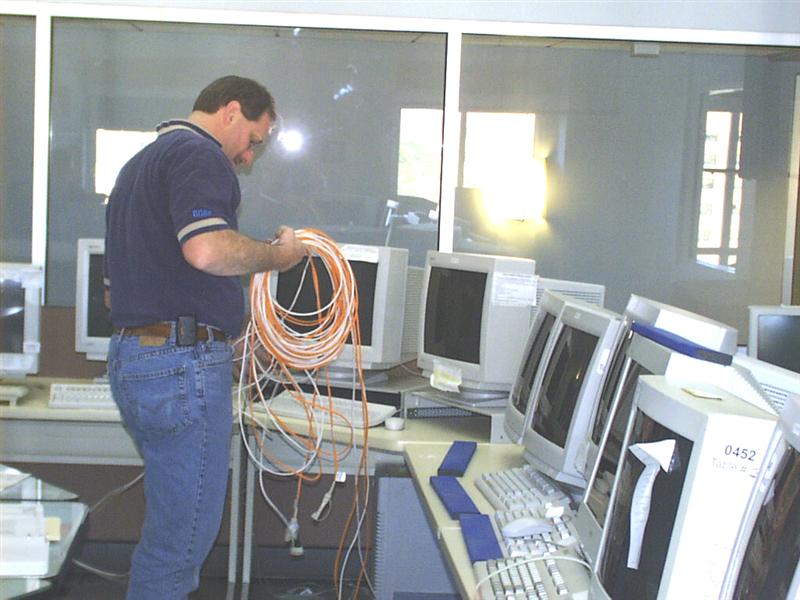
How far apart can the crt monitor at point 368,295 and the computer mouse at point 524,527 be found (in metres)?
1.47

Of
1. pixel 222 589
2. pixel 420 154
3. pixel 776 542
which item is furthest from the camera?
pixel 420 154

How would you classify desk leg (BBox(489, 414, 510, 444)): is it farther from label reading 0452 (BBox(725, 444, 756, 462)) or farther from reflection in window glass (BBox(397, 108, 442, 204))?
label reading 0452 (BBox(725, 444, 756, 462))

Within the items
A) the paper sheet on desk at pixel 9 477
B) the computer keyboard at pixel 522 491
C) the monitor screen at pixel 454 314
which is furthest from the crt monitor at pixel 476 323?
the paper sheet on desk at pixel 9 477

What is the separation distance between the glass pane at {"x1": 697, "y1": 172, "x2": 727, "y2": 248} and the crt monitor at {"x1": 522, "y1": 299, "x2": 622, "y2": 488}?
2109mm

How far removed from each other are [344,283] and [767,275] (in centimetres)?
208

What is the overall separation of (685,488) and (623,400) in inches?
21.6

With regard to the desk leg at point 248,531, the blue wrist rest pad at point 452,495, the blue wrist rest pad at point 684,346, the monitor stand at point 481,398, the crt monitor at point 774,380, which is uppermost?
the blue wrist rest pad at point 684,346

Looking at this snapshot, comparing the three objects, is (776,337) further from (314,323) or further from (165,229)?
(165,229)

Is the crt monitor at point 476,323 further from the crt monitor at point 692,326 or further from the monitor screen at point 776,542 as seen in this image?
the monitor screen at point 776,542

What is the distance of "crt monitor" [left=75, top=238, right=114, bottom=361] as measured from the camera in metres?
3.75

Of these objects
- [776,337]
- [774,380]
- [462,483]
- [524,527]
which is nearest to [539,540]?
[524,527]

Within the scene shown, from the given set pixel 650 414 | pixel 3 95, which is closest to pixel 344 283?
pixel 3 95

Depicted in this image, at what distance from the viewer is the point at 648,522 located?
1.45m

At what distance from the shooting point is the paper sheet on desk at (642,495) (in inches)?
56.2
